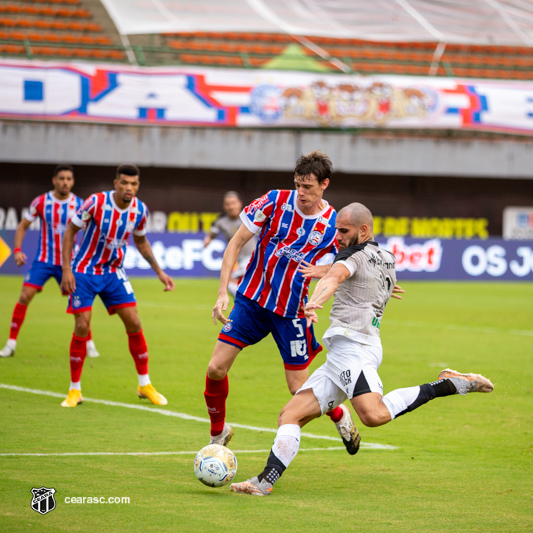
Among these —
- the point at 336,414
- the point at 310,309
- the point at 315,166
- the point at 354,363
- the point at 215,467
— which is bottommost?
the point at 336,414

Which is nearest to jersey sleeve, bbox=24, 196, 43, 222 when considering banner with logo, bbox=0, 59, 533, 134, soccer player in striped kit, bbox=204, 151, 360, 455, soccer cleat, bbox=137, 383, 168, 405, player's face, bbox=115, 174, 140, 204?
player's face, bbox=115, 174, 140, 204

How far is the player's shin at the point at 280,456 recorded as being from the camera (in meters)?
5.09

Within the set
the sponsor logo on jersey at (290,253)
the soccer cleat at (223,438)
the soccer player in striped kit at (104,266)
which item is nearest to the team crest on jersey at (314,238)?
the sponsor logo on jersey at (290,253)

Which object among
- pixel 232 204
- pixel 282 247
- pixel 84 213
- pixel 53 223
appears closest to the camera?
pixel 282 247

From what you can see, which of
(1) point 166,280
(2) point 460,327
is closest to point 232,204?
(2) point 460,327

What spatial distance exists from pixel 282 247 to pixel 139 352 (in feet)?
8.63

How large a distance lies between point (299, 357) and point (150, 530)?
2.27 meters

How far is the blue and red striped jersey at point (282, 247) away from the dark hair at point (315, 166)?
0.37 metres

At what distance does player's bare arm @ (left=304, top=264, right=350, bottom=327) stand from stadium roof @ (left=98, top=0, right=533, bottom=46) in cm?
2579

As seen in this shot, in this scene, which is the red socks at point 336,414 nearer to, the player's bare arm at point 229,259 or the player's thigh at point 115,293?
the player's bare arm at point 229,259

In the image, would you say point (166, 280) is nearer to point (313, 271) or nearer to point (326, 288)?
point (313, 271)

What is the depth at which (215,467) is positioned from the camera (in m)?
5.16

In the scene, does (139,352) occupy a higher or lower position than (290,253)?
lower

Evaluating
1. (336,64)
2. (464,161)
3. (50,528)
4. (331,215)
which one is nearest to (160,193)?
(336,64)
